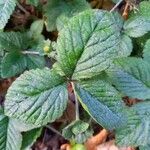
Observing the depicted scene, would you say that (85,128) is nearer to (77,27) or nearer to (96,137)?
(77,27)

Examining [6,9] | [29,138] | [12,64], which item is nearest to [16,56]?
[12,64]

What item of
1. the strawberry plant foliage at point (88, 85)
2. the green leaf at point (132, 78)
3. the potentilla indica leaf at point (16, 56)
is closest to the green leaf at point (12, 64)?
the potentilla indica leaf at point (16, 56)

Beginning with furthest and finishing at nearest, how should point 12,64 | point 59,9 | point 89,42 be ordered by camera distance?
point 59,9 → point 12,64 → point 89,42

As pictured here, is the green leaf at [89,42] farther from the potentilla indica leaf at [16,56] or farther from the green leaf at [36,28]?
the green leaf at [36,28]

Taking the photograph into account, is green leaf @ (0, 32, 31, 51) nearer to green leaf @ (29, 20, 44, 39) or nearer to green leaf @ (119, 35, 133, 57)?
green leaf @ (29, 20, 44, 39)

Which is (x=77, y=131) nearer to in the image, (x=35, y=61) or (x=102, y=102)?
(x=102, y=102)

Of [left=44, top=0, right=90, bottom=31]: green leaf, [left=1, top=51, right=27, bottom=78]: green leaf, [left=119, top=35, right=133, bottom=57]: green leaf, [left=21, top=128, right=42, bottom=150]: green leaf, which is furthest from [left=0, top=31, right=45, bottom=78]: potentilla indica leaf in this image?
[left=119, top=35, right=133, bottom=57]: green leaf

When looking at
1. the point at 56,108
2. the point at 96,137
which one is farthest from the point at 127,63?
the point at 96,137
